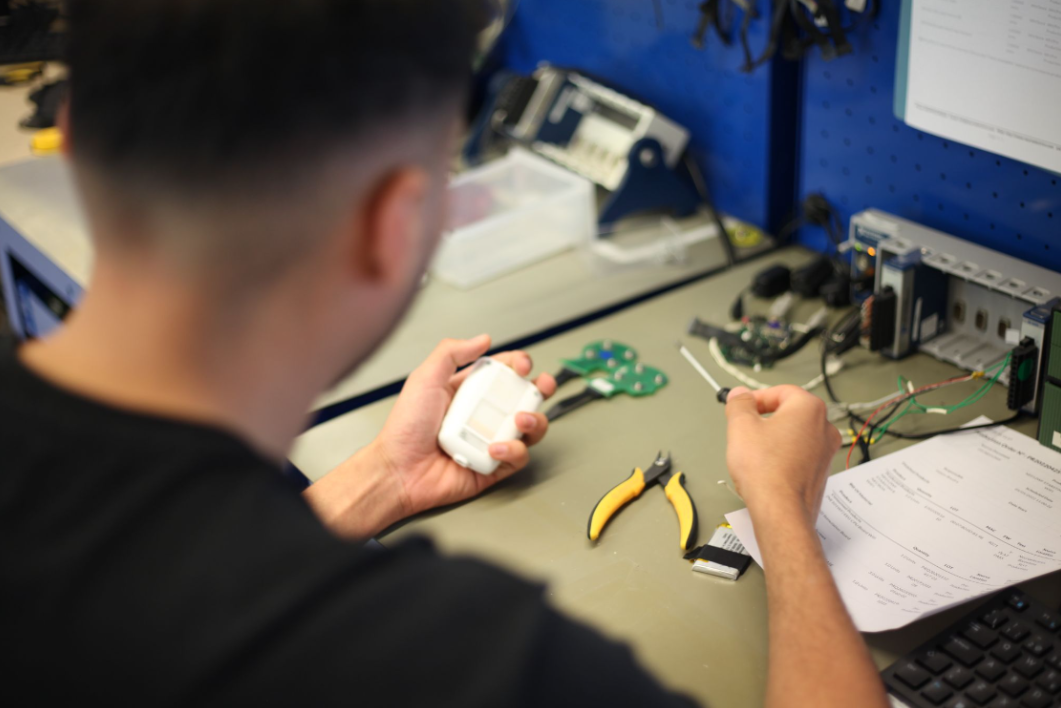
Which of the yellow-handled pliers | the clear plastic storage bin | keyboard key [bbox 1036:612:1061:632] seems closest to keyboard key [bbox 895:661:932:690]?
keyboard key [bbox 1036:612:1061:632]

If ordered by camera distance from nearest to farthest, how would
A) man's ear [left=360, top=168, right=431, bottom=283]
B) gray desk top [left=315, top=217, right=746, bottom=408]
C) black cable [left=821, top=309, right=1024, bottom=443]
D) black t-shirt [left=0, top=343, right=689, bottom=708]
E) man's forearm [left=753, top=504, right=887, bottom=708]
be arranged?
black t-shirt [left=0, top=343, right=689, bottom=708], man's ear [left=360, top=168, right=431, bottom=283], man's forearm [left=753, top=504, right=887, bottom=708], black cable [left=821, top=309, right=1024, bottom=443], gray desk top [left=315, top=217, right=746, bottom=408]

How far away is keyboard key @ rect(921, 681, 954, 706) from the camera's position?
760 mm

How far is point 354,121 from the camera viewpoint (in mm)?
535

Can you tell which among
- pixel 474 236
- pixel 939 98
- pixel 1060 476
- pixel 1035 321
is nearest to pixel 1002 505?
pixel 1060 476

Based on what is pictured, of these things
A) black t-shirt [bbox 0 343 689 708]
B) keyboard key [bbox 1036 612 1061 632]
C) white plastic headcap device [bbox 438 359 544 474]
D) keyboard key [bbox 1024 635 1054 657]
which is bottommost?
keyboard key [bbox 1024 635 1054 657]

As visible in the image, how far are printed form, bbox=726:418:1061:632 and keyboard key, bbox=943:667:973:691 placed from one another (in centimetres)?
6

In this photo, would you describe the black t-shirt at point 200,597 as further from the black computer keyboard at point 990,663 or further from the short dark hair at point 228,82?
the black computer keyboard at point 990,663

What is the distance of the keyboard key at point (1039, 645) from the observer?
0.78 meters

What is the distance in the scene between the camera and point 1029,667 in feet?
2.53

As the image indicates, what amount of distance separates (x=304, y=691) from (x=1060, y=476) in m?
0.86

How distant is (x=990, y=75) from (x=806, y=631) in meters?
0.78

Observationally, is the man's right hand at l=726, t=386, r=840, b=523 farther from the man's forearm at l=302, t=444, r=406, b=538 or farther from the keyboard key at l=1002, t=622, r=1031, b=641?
the man's forearm at l=302, t=444, r=406, b=538

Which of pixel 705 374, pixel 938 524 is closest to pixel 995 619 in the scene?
pixel 938 524

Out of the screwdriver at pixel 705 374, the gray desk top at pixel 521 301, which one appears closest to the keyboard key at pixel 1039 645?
the screwdriver at pixel 705 374
